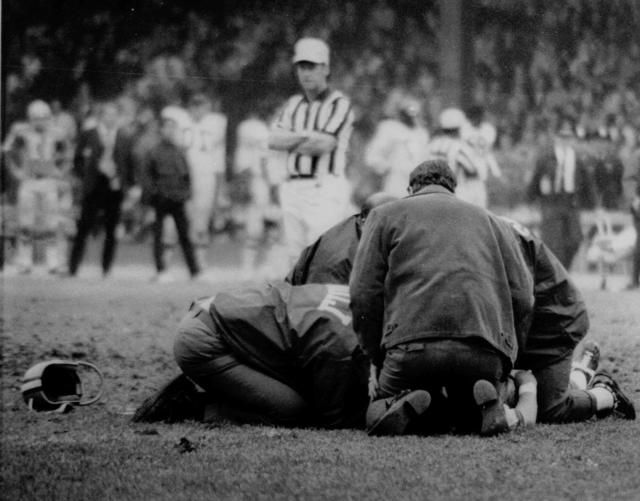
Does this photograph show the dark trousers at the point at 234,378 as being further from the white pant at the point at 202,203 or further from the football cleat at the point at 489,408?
the white pant at the point at 202,203

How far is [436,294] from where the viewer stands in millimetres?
4391

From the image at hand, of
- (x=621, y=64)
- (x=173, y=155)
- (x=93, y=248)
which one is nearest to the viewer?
(x=621, y=64)

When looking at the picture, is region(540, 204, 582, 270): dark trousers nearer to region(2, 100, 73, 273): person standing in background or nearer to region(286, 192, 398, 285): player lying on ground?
region(286, 192, 398, 285): player lying on ground

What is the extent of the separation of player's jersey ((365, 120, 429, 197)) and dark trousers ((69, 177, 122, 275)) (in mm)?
1819

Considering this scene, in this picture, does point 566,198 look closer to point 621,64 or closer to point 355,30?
point 621,64

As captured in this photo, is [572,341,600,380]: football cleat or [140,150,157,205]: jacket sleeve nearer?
[572,341,600,380]: football cleat

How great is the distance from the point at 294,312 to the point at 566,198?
221 cm

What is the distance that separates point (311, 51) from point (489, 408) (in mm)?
2821

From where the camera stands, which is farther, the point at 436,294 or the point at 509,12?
the point at 509,12

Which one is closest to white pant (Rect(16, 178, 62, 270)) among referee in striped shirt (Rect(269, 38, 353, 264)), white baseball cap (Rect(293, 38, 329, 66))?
referee in striped shirt (Rect(269, 38, 353, 264))

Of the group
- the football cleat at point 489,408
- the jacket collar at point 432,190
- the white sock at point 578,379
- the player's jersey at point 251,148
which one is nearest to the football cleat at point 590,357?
the white sock at point 578,379

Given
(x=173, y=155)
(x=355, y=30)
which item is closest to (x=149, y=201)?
(x=173, y=155)

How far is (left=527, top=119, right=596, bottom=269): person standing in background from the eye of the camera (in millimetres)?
6156

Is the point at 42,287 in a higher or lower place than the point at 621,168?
lower
